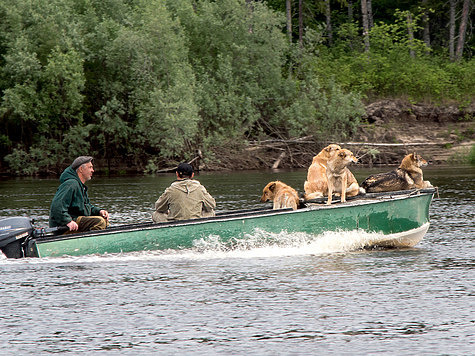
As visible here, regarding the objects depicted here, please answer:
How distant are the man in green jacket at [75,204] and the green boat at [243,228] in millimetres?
228

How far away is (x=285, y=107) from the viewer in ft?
137

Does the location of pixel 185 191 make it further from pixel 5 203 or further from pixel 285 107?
pixel 285 107

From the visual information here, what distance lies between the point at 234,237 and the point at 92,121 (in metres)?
30.8

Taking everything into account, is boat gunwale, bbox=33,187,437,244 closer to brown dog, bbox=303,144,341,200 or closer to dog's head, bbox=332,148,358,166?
brown dog, bbox=303,144,341,200

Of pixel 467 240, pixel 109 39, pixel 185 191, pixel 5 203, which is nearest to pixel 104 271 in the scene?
pixel 185 191

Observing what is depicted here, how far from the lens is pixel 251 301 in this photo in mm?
8648

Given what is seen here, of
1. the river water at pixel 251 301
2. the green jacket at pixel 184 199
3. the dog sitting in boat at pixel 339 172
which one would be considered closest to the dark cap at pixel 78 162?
the green jacket at pixel 184 199

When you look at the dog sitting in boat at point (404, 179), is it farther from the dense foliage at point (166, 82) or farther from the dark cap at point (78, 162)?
the dense foliage at point (166, 82)

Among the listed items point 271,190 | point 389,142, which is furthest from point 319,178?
point 389,142

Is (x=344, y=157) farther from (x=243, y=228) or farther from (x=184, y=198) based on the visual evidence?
(x=184, y=198)

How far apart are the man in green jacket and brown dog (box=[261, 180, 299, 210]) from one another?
106 inches

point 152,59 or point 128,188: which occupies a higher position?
point 152,59

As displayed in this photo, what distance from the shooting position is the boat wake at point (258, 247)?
454 inches

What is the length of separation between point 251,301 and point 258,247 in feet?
A: 10.2
